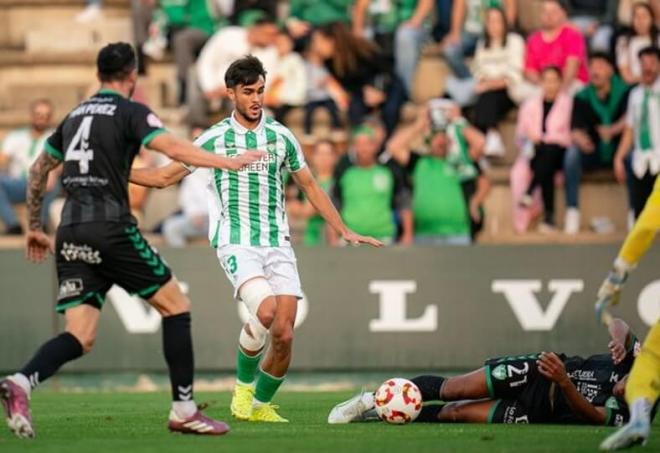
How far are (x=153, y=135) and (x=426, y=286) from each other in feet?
26.7

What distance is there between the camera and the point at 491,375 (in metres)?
10.4

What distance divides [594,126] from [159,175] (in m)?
8.61

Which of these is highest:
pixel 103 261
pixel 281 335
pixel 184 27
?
pixel 184 27

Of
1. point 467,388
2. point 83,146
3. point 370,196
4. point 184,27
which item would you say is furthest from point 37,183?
point 184,27

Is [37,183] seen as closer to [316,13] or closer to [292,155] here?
[292,155]

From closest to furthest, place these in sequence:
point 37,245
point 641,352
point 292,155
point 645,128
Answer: point 641,352, point 37,245, point 292,155, point 645,128

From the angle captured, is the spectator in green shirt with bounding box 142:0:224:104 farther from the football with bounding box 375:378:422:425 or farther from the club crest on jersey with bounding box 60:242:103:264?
the club crest on jersey with bounding box 60:242:103:264

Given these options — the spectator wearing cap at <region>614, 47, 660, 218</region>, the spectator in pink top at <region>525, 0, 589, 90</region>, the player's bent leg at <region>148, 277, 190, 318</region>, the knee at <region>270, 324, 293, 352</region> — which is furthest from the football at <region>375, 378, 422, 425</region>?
the spectator in pink top at <region>525, 0, 589, 90</region>

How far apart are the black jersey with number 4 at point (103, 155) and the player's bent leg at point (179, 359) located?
0.51 meters

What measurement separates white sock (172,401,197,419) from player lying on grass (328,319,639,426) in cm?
167

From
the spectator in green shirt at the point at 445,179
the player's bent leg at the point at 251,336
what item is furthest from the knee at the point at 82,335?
the spectator in green shirt at the point at 445,179

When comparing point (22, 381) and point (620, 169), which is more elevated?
point (620, 169)

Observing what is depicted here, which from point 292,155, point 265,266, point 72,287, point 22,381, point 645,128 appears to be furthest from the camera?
point 645,128

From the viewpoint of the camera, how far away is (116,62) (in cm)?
944
